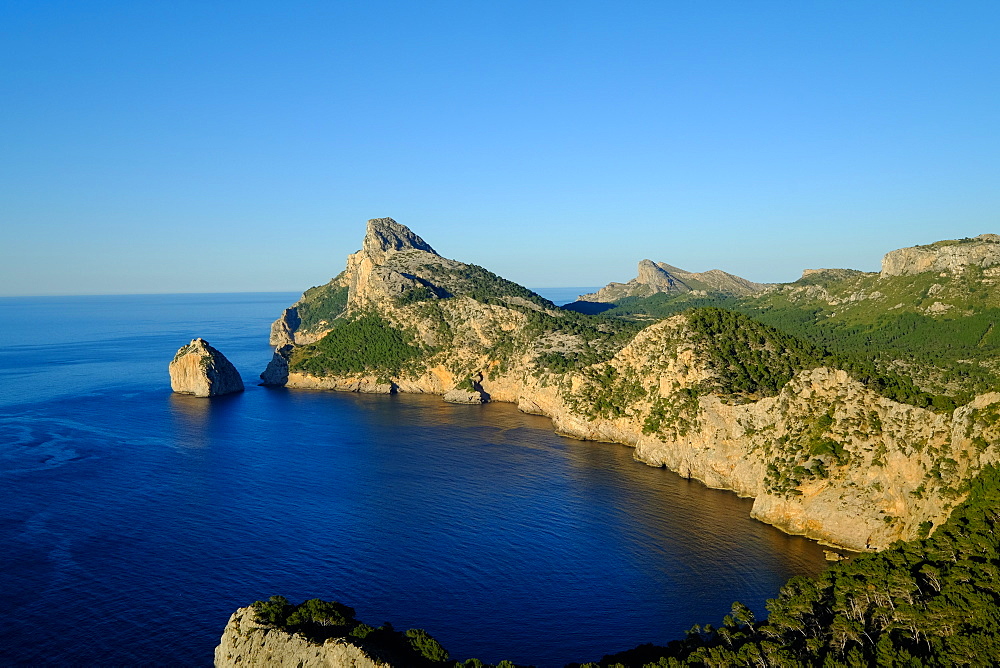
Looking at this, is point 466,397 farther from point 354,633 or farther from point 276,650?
point 276,650

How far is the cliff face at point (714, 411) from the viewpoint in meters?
66.6

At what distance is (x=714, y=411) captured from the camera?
93.6 metres

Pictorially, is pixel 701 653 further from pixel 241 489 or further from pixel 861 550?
pixel 241 489

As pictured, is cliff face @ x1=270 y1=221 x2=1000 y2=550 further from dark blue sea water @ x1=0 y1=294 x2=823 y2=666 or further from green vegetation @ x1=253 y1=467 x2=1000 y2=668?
green vegetation @ x1=253 y1=467 x2=1000 y2=668

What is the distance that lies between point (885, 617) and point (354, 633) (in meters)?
34.2

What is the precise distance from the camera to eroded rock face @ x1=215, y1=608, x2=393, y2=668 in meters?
41.0

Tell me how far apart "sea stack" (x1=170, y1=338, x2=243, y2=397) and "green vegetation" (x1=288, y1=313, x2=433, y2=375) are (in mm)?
19427

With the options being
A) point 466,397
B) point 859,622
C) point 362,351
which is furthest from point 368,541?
point 362,351

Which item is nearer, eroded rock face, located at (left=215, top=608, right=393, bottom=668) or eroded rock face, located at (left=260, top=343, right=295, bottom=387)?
eroded rock face, located at (left=215, top=608, right=393, bottom=668)

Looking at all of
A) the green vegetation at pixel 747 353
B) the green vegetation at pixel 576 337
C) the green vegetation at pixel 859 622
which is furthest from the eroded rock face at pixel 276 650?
the green vegetation at pixel 576 337

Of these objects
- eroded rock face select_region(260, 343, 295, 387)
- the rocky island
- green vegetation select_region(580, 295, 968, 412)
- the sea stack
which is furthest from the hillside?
the sea stack

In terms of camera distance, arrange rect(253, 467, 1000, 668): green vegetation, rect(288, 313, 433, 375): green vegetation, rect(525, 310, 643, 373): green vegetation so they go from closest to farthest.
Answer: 1. rect(253, 467, 1000, 668): green vegetation
2. rect(525, 310, 643, 373): green vegetation
3. rect(288, 313, 433, 375): green vegetation

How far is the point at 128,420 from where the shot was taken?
431ft

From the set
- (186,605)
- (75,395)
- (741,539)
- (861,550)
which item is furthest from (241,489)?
(75,395)
